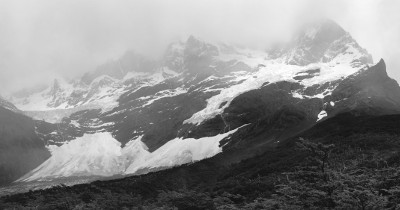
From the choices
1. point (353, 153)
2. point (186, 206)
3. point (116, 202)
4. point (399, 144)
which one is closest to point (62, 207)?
point (116, 202)

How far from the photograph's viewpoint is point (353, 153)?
18950cm

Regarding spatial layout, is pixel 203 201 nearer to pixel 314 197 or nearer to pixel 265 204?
pixel 265 204

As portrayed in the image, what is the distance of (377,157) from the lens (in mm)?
168625

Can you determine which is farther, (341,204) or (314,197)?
(314,197)

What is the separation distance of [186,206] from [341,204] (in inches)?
1910

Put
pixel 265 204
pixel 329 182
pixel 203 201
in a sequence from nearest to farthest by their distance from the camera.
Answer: pixel 329 182 < pixel 265 204 < pixel 203 201

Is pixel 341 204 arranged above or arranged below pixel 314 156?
below

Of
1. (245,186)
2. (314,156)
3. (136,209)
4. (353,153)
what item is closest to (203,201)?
(136,209)

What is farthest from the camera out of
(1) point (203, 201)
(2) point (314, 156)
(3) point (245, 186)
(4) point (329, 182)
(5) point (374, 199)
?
(3) point (245, 186)

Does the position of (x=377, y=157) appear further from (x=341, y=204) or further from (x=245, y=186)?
(x=341, y=204)

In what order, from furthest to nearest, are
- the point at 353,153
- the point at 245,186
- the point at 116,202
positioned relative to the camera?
the point at 353,153 → the point at 245,186 → the point at 116,202

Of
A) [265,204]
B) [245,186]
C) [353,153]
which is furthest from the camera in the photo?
[353,153]

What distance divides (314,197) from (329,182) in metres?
1.70

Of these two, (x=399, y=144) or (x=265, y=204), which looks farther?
(x=399, y=144)
